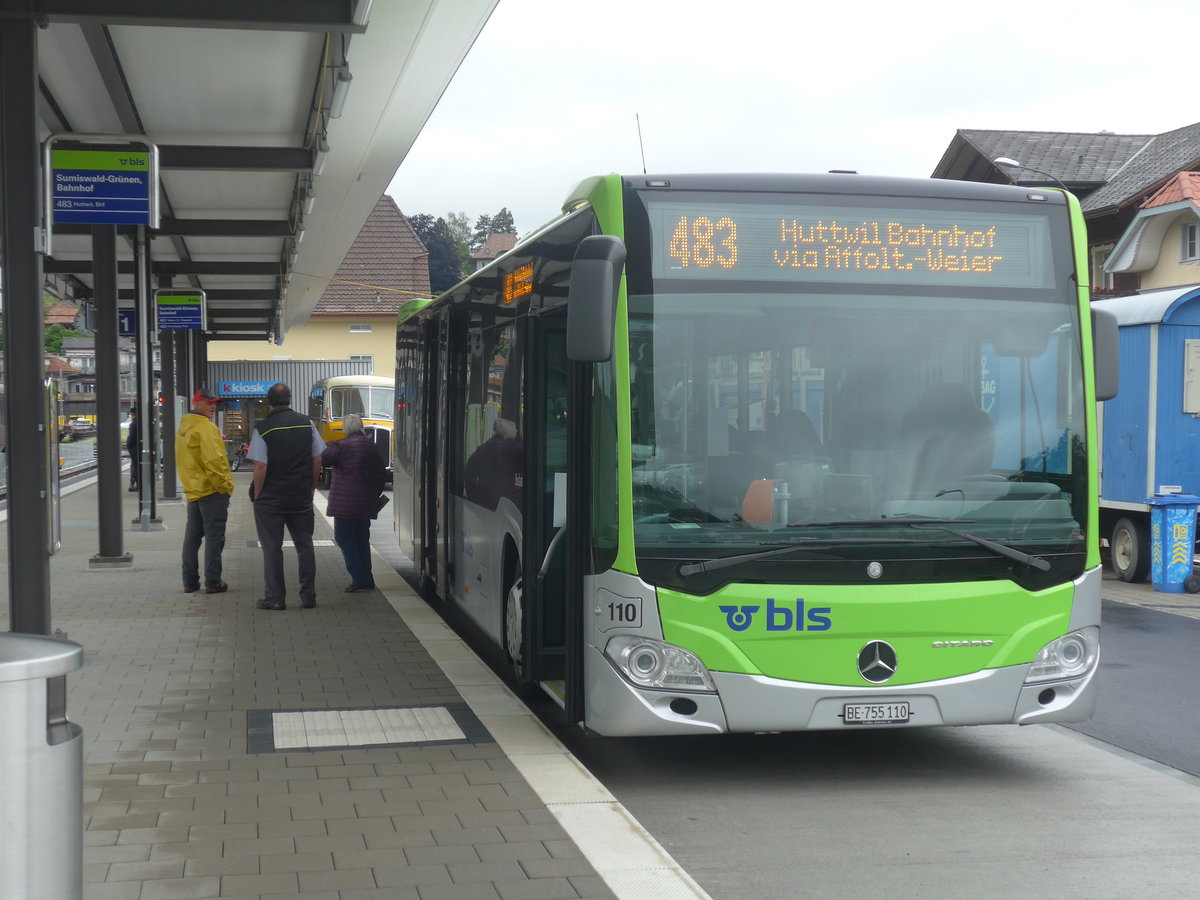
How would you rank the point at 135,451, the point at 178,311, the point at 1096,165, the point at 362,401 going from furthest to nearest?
the point at 1096,165 → the point at 362,401 → the point at 135,451 → the point at 178,311

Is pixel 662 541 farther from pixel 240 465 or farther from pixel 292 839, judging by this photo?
pixel 240 465

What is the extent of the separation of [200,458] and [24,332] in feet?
14.3

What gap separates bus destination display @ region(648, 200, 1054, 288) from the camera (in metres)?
6.66

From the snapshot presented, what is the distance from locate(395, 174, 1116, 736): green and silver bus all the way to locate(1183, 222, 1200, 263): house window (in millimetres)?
30891

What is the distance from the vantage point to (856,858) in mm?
5582

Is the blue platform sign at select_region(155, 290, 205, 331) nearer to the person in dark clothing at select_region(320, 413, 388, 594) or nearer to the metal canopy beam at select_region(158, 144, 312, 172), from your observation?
the metal canopy beam at select_region(158, 144, 312, 172)

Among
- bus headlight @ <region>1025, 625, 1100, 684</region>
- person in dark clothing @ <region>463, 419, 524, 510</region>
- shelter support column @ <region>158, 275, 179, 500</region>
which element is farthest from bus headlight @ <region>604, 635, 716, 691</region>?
shelter support column @ <region>158, 275, 179, 500</region>

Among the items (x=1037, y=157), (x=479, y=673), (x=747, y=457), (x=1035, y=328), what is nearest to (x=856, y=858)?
(x=747, y=457)

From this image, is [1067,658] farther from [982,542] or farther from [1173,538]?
[1173,538]

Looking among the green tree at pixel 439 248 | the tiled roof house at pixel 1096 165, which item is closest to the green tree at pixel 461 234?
the green tree at pixel 439 248

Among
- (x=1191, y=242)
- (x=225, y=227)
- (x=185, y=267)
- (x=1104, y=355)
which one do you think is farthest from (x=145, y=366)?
(x=1191, y=242)

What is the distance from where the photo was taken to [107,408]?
610 inches

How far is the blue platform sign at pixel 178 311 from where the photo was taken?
2519 centimetres

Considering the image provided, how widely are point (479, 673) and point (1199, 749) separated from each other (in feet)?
13.9
